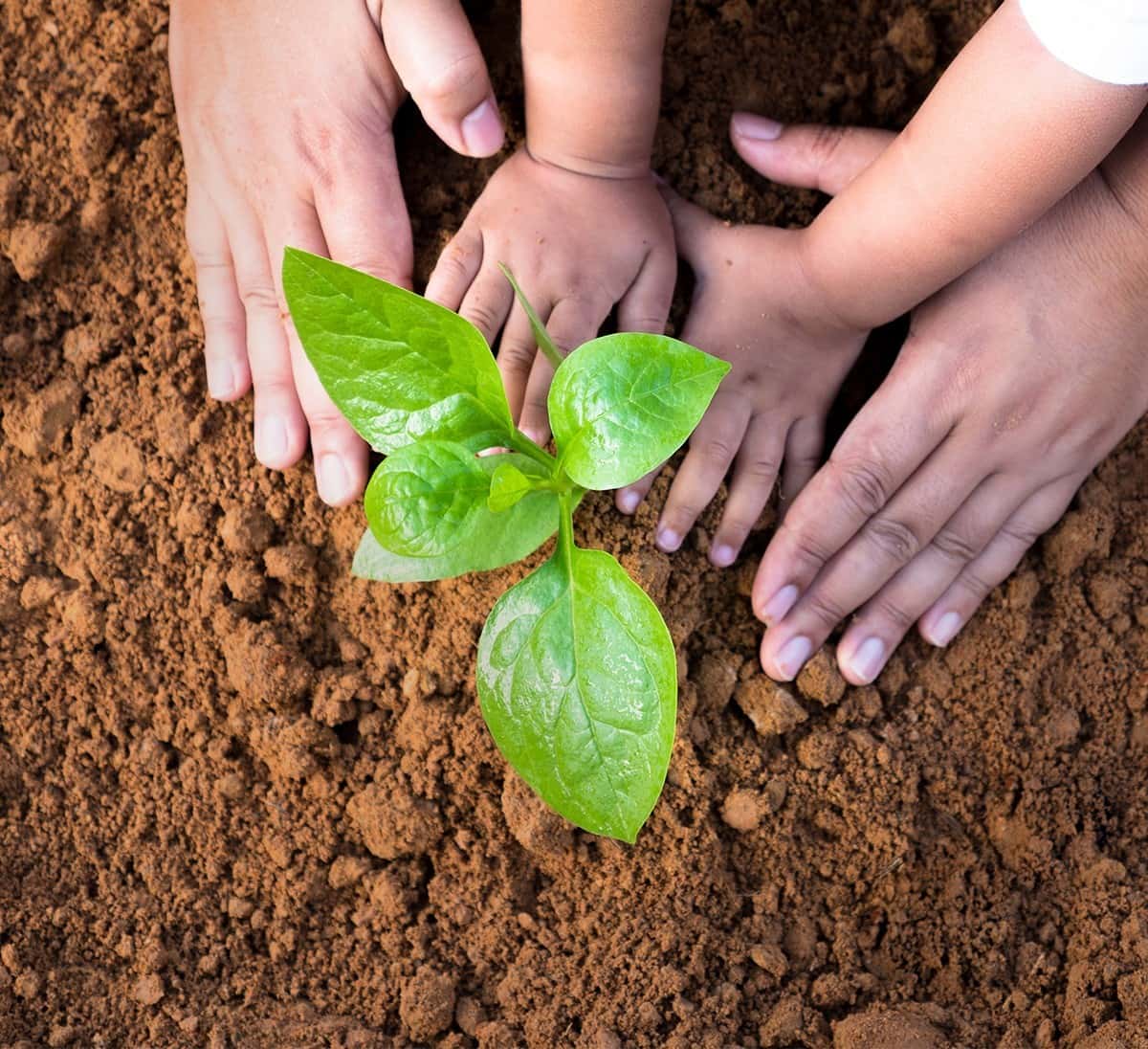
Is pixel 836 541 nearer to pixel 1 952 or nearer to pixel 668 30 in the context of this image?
pixel 668 30

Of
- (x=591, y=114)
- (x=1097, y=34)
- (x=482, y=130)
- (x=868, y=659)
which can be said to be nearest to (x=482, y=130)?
(x=482, y=130)

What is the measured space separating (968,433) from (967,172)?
0.31 m

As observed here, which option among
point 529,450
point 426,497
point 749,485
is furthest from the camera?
point 749,485

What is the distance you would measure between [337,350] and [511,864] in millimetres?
559

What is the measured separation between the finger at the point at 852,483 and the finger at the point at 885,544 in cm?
1

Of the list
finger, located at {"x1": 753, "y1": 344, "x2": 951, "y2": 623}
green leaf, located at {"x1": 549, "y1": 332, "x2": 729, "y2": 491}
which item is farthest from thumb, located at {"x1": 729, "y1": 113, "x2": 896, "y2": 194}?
green leaf, located at {"x1": 549, "y1": 332, "x2": 729, "y2": 491}

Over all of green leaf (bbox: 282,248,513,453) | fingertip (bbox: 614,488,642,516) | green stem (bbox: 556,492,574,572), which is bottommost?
fingertip (bbox: 614,488,642,516)

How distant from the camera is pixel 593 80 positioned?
1.26 m

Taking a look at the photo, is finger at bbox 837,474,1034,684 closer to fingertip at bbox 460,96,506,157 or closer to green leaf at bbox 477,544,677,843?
green leaf at bbox 477,544,677,843

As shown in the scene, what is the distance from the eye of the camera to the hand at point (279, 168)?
133 cm

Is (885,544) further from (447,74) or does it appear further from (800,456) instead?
(447,74)

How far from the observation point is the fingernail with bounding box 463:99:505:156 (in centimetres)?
126

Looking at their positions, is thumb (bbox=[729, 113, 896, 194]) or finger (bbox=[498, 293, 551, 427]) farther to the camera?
thumb (bbox=[729, 113, 896, 194])

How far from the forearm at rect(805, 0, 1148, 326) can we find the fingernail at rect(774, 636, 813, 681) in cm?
36
